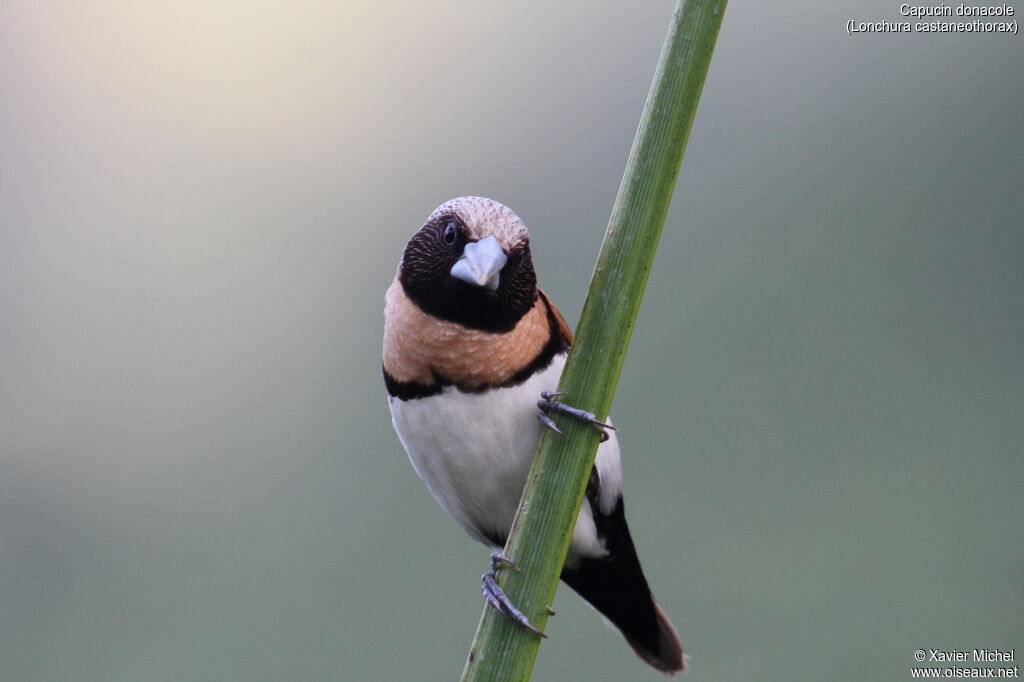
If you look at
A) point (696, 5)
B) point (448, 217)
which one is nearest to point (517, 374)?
point (448, 217)

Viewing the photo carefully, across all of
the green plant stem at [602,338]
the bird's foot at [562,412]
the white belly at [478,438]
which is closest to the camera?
the green plant stem at [602,338]

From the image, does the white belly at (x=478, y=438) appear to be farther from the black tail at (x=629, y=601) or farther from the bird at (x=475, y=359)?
the black tail at (x=629, y=601)

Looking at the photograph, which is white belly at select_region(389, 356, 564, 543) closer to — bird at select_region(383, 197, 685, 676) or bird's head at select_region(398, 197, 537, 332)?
bird at select_region(383, 197, 685, 676)

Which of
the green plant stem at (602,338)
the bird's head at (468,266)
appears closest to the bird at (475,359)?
the bird's head at (468,266)

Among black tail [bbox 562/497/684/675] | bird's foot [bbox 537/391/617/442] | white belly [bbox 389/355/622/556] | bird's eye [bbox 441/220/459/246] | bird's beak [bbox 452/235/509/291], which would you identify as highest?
bird's eye [bbox 441/220/459/246]

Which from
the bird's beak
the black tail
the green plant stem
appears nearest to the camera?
the green plant stem

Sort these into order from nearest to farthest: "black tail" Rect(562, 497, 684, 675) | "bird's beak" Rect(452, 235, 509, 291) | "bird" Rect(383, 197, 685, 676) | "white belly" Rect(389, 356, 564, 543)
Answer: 1. "bird's beak" Rect(452, 235, 509, 291)
2. "bird" Rect(383, 197, 685, 676)
3. "white belly" Rect(389, 356, 564, 543)
4. "black tail" Rect(562, 497, 684, 675)

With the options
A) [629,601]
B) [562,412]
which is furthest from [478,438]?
[629,601]

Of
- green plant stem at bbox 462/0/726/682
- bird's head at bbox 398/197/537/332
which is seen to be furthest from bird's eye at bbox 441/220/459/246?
green plant stem at bbox 462/0/726/682
